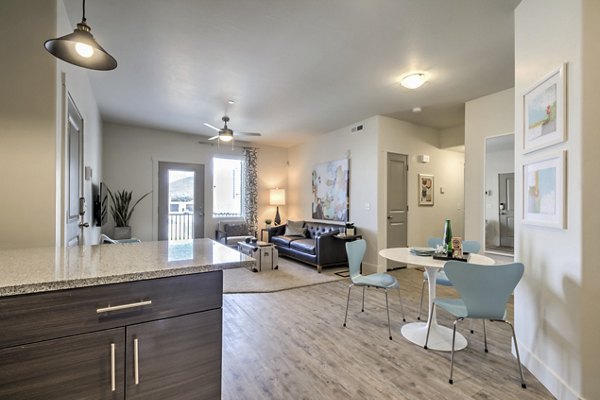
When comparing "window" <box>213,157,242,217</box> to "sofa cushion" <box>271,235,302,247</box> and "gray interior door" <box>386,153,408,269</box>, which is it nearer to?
"sofa cushion" <box>271,235,302,247</box>

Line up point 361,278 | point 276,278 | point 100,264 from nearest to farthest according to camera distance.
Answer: point 100,264 → point 361,278 → point 276,278

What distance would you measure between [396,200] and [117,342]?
4.87 meters

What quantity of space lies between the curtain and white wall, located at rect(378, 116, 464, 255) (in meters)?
3.36

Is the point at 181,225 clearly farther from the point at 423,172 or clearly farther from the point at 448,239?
the point at 448,239

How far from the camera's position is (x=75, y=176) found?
3016mm

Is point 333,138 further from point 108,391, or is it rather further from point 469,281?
point 108,391

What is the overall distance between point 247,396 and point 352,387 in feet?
2.30

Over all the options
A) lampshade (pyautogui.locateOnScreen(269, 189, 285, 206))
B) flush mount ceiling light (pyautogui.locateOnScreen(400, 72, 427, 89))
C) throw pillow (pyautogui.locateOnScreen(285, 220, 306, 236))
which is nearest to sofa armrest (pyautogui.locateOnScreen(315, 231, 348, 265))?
throw pillow (pyautogui.locateOnScreen(285, 220, 306, 236))

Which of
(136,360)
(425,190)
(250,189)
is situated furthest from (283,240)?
(136,360)

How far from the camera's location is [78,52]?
5.15 feet

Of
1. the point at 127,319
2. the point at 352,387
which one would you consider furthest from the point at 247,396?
the point at 127,319

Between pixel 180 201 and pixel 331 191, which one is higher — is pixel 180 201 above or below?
below

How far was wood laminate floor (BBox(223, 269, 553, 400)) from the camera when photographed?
6.21 ft

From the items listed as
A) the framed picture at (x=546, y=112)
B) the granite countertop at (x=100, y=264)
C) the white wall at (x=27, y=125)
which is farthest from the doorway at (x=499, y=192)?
the white wall at (x=27, y=125)
